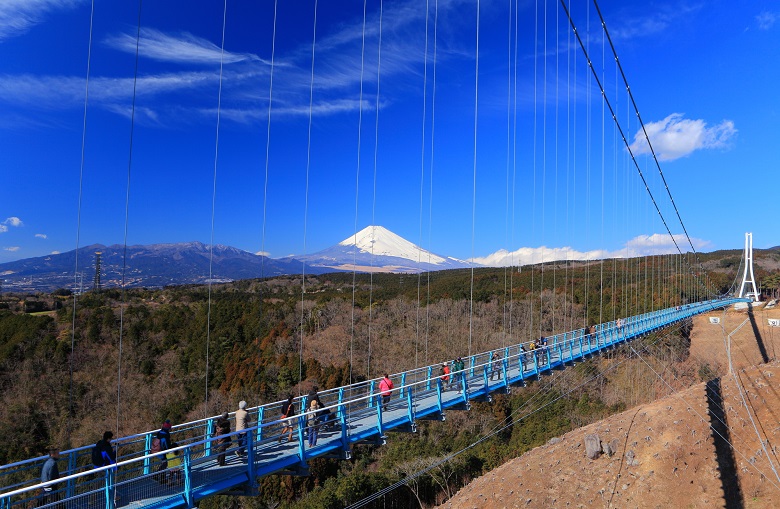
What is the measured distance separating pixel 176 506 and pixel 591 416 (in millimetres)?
33118

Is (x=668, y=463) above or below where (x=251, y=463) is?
below

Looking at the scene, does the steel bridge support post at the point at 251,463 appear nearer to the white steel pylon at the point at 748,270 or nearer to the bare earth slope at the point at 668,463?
the bare earth slope at the point at 668,463

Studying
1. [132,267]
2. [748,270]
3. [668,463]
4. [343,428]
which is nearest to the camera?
[343,428]

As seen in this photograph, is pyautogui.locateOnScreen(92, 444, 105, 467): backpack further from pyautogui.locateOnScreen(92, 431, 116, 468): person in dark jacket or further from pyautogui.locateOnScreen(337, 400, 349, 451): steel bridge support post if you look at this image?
pyautogui.locateOnScreen(337, 400, 349, 451): steel bridge support post

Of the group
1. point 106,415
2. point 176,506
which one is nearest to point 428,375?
point 176,506

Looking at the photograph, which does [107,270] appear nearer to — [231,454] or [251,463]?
[231,454]

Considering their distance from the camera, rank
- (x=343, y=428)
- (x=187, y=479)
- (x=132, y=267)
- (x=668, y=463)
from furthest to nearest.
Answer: (x=132, y=267) → (x=668, y=463) → (x=343, y=428) → (x=187, y=479)

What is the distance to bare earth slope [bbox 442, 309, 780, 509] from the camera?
17.3 m

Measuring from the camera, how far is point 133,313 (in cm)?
3947

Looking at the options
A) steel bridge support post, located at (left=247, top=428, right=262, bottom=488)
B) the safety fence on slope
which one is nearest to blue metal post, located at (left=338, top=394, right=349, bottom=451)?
the safety fence on slope

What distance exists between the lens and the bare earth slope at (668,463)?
17.3m

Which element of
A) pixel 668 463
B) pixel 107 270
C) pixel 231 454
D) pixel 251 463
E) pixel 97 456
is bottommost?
pixel 668 463

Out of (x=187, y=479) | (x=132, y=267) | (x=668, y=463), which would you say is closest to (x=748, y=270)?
(x=668, y=463)

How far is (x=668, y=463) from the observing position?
61.5 feet
